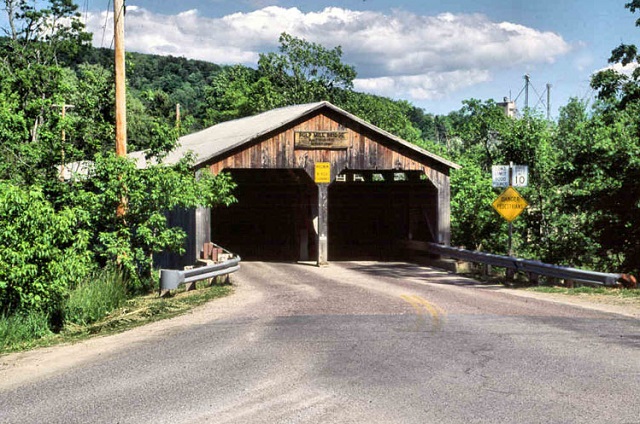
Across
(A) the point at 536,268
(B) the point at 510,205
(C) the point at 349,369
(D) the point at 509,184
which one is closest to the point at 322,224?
(D) the point at 509,184

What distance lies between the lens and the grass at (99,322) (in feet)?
40.3

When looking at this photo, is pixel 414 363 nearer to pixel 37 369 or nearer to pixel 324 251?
pixel 37 369

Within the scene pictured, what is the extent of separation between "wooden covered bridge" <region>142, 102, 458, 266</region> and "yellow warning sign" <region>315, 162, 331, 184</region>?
0.04 metres

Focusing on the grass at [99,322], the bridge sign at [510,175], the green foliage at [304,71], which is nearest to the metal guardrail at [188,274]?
the grass at [99,322]

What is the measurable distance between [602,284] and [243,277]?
33.3 ft

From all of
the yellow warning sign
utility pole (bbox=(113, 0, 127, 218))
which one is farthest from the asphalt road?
the yellow warning sign

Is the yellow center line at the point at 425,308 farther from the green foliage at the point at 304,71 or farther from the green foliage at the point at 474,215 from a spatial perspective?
the green foliage at the point at 304,71

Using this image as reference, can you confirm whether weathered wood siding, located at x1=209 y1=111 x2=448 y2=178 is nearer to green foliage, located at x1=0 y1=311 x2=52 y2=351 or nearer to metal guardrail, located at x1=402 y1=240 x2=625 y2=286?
metal guardrail, located at x1=402 y1=240 x2=625 y2=286

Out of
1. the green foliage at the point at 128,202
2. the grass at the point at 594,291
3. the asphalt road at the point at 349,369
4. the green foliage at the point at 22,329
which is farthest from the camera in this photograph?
the green foliage at the point at 128,202

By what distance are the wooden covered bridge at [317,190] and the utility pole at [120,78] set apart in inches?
202

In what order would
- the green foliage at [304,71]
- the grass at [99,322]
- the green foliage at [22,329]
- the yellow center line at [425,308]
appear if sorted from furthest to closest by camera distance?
the green foliage at [304,71] < the green foliage at [22,329] < the grass at [99,322] < the yellow center line at [425,308]

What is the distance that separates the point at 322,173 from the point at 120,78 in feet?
31.2

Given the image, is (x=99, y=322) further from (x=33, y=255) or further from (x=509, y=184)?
(x=509, y=184)

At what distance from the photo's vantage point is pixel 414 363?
842cm
